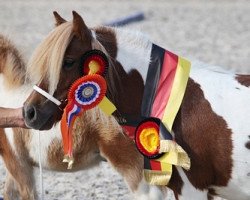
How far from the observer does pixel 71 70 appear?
13.4ft

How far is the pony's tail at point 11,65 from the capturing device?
17.2 ft

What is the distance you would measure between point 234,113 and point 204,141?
0.24 m

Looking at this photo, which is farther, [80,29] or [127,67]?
[127,67]

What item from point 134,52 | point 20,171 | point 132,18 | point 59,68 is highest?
point 132,18

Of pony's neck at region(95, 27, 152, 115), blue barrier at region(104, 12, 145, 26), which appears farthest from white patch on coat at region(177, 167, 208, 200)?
blue barrier at region(104, 12, 145, 26)

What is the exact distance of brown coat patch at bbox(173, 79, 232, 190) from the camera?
163 inches

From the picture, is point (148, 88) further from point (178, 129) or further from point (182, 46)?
point (182, 46)

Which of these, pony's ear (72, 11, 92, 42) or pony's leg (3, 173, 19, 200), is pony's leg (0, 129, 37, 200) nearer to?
pony's leg (3, 173, 19, 200)

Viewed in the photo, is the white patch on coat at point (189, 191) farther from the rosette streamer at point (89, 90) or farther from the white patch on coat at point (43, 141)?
the white patch on coat at point (43, 141)

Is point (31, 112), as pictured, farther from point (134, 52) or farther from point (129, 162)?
point (129, 162)

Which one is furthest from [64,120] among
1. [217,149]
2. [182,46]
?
[182,46]

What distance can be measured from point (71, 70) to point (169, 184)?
0.93 metres

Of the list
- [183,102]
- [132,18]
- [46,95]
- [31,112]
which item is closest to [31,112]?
[31,112]

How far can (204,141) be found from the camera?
416 centimetres
